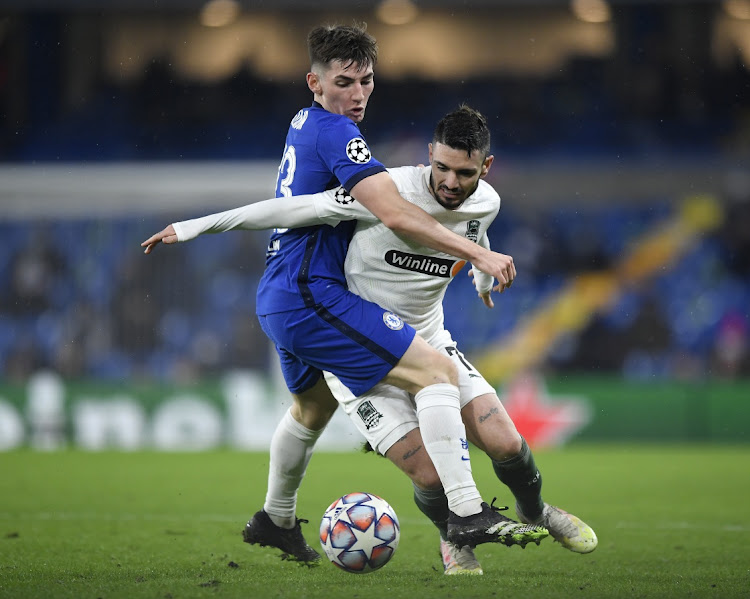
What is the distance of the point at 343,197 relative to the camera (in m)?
4.68

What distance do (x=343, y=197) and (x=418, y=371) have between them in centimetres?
81

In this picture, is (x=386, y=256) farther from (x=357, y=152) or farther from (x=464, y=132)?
(x=464, y=132)

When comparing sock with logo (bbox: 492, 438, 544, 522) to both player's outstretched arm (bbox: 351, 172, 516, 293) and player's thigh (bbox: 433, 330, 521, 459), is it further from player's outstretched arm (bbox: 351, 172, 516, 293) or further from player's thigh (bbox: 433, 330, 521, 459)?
player's outstretched arm (bbox: 351, 172, 516, 293)

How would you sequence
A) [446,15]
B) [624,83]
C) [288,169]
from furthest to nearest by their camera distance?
[446,15]
[624,83]
[288,169]

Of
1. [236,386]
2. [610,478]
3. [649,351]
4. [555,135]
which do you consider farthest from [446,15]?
[610,478]

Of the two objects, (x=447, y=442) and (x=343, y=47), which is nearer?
(x=447, y=442)

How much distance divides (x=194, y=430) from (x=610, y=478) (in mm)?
5583

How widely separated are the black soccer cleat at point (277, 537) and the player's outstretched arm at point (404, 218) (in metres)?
1.74

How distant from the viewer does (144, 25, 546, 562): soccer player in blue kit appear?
4.48 metres

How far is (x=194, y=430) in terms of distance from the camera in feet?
44.7

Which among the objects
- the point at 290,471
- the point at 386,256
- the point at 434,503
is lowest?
the point at 434,503

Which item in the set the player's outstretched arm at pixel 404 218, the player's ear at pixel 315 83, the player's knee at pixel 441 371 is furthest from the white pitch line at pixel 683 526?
the player's ear at pixel 315 83

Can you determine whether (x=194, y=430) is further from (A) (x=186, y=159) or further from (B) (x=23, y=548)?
(B) (x=23, y=548)

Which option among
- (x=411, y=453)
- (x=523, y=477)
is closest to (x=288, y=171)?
(x=411, y=453)
